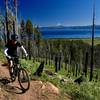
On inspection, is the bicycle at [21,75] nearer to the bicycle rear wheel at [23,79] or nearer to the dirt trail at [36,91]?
the bicycle rear wheel at [23,79]

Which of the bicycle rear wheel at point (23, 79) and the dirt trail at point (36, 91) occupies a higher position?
the bicycle rear wheel at point (23, 79)

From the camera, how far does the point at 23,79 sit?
11531 mm

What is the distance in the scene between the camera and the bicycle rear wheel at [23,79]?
11.4 m

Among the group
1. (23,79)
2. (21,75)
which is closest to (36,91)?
(23,79)

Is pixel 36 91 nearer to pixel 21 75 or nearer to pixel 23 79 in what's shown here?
pixel 23 79

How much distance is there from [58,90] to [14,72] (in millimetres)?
2241

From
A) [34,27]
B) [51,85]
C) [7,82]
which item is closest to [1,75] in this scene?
[7,82]

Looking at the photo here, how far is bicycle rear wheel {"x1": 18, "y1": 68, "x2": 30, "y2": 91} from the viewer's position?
37.2ft

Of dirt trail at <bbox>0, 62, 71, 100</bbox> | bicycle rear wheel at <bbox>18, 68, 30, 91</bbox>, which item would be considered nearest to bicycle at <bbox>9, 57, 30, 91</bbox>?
bicycle rear wheel at <bbox>18, 68, 30, 91</bbox>

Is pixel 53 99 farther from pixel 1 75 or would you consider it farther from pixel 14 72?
pixel 1 75

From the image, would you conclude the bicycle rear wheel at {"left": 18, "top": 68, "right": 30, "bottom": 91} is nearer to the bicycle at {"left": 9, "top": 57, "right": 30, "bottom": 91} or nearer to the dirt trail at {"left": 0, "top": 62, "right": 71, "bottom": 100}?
the bicycle at {"left": 9, "top": 57, "right": 30, "bottom": 91}

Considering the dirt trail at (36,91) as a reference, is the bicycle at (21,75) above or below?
above

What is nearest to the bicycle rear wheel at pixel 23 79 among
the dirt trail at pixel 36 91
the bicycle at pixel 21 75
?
the bicycle at pixel 21 75

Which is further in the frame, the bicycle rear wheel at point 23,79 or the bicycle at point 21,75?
the bicycle at point 21,75
